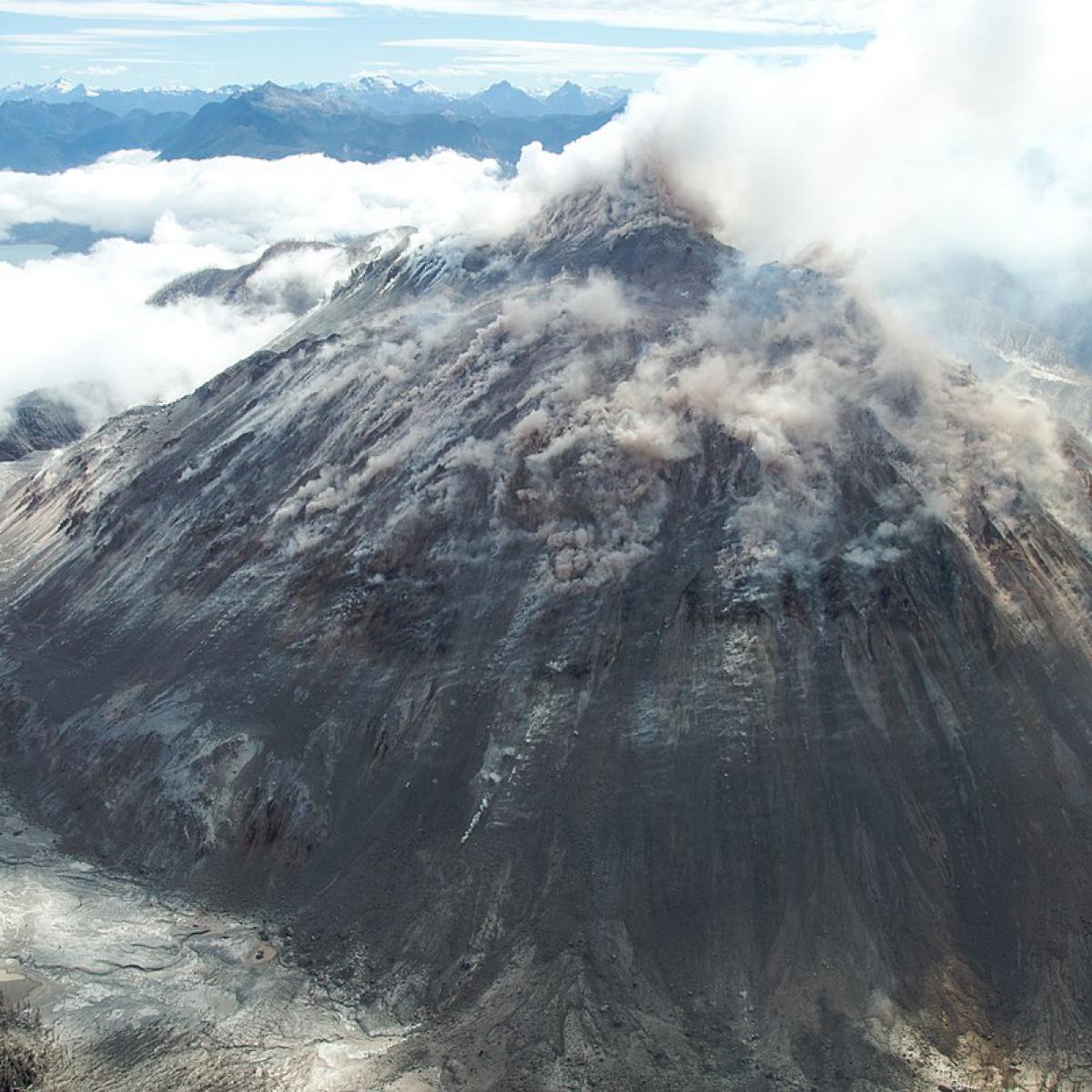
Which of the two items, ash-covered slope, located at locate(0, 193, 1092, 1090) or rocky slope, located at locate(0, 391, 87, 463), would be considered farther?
rocky slope, located at locate(0, 391, 87, 463)

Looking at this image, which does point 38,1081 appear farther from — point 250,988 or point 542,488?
point 542,488

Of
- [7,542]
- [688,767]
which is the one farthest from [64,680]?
[688,767]

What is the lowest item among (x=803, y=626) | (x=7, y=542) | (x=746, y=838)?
(x=7, y=542)

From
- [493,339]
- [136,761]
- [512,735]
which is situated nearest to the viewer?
[512,735]

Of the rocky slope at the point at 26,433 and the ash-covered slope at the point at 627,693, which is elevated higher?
the ash-covered slope at the point at 627,693

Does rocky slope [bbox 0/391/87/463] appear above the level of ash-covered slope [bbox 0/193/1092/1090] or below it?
below

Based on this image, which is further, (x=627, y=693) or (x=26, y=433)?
(x=26, y=433)

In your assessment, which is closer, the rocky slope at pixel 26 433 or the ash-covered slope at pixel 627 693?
the ash-covered slope at pixel 627 693

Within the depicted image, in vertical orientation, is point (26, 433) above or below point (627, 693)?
below
